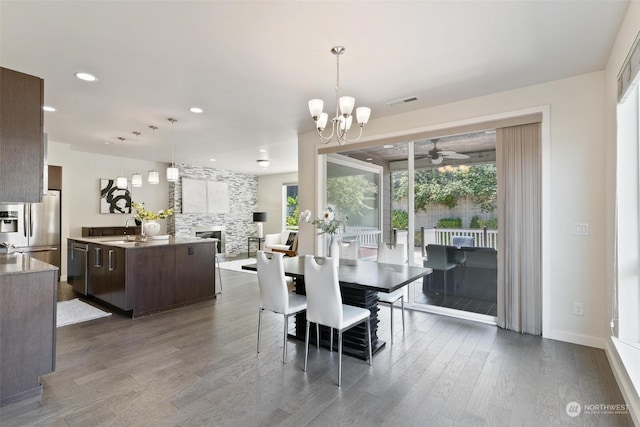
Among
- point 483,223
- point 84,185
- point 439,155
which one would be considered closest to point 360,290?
point 483,223

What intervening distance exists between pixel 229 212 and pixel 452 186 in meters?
7.35

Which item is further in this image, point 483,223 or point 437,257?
point 437,257

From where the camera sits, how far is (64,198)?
6.11 metres

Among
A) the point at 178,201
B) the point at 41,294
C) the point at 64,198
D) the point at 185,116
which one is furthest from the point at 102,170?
the point at 41,294

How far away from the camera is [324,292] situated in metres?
2.50

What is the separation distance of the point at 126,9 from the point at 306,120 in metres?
2.72

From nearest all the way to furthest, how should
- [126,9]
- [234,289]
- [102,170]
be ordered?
1. [126,9]
2. [234,289]
3. [102,170]

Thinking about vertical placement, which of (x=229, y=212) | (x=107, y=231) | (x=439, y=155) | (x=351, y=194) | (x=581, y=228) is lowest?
(x=107, y=231)

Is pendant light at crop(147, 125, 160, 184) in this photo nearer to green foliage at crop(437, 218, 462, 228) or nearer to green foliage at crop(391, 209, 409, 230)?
green foliage at crop(391, 209, 409, 230)

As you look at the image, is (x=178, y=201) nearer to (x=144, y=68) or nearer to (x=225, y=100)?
(x=225, y=100)

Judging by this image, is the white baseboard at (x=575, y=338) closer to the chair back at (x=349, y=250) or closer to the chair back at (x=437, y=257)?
the chair back at (x=437, y=257)

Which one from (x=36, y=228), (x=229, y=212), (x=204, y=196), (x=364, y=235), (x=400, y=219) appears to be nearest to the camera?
(x=400, y=219)

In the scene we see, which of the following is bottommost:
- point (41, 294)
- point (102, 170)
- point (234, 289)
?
point (234, 289)

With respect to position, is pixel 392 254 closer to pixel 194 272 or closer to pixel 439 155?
pixel 439 155
